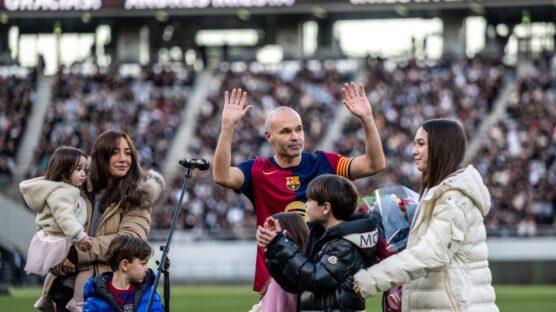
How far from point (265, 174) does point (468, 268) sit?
2163 millimetres

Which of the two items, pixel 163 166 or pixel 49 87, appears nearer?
pixel 163 166

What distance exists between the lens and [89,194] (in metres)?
8.92

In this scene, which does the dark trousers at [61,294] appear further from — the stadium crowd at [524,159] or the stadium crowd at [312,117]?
the stadium crowd at [312,117]

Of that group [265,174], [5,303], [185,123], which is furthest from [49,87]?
[265,174]

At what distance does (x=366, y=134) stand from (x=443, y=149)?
129 cm

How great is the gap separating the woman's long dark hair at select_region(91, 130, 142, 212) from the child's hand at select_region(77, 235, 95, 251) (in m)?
0.34

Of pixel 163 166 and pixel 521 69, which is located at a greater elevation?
pixel 521 69

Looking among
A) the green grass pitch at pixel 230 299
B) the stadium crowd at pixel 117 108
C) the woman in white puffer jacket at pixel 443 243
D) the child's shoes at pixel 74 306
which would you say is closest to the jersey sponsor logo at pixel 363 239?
the woman in white puffer jacket at pixel 443 243

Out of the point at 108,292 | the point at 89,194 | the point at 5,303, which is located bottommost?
the point at 5,303

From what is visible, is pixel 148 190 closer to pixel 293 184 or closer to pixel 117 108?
pixel 293 184

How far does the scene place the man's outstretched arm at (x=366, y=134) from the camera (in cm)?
876

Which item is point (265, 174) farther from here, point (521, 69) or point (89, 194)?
point (521, 69)

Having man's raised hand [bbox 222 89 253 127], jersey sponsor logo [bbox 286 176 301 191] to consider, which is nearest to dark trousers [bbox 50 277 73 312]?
man's raised hand [bbox 222 89 253 127]

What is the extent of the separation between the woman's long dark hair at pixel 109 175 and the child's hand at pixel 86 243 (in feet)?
1.11
